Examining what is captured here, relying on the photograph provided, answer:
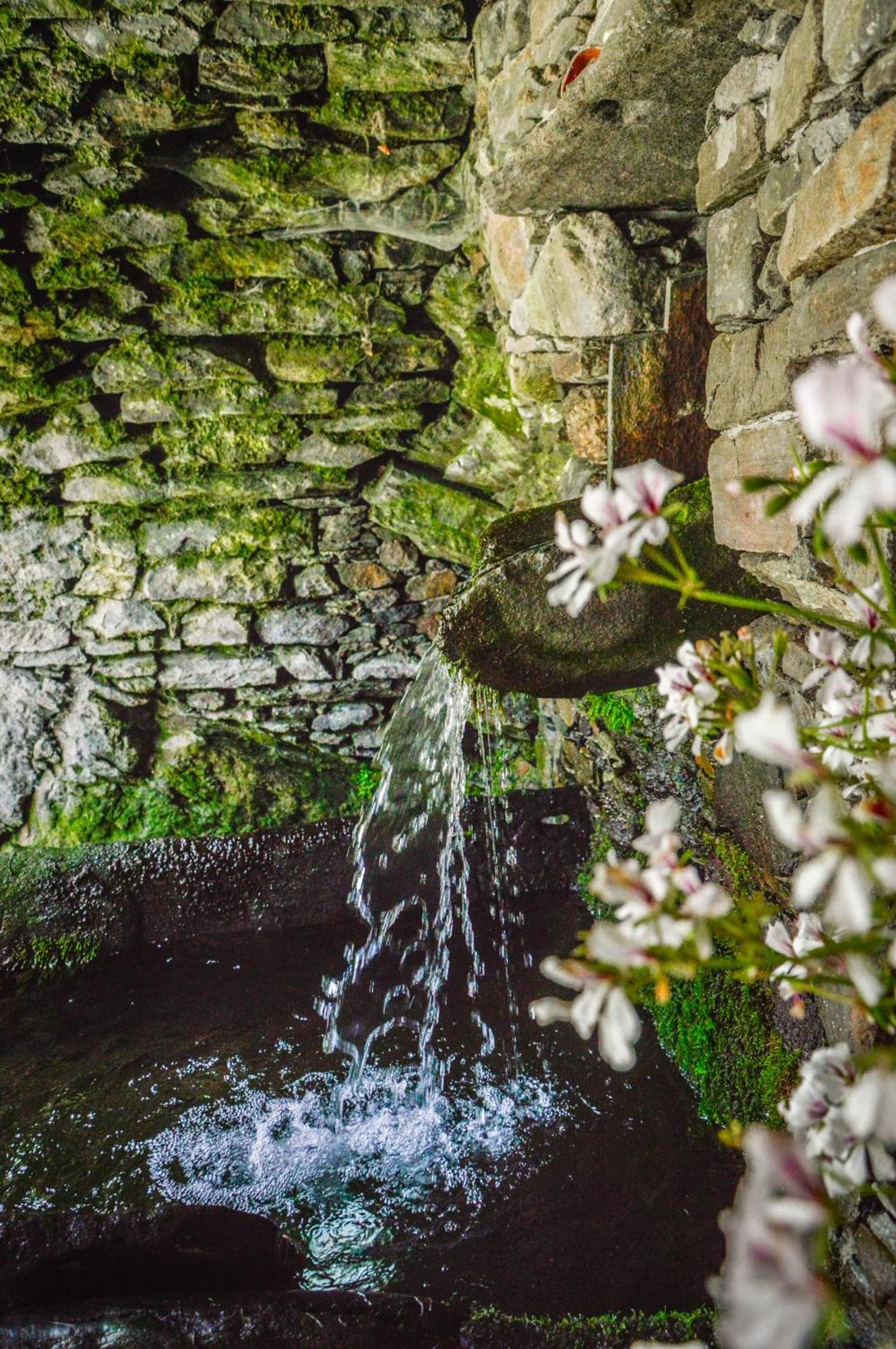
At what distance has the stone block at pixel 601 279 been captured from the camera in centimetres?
200

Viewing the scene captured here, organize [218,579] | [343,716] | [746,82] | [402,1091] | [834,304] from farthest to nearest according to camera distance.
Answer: [343,716] → [218,579] → [402,1091] → [746,82] → [834,304]

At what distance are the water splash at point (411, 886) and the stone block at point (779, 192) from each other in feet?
5.12

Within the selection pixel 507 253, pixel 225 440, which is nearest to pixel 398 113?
pixel 507 253

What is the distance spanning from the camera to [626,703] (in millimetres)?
2863

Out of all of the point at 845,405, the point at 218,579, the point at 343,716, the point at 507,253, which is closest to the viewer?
the point at 845,405

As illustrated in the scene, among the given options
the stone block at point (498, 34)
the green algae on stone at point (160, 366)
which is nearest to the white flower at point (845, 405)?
the stone block at point (498, 34)

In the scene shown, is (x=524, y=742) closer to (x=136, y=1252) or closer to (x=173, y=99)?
(x=136, y=1252)

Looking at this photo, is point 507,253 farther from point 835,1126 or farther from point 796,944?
point 835,1126

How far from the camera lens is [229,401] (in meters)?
3.44

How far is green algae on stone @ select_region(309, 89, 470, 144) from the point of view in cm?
275

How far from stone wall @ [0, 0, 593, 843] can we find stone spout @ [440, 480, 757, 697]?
1.20 meters

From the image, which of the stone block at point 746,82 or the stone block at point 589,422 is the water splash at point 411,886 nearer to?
the stone block at point 589,422

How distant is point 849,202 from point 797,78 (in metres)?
0.26

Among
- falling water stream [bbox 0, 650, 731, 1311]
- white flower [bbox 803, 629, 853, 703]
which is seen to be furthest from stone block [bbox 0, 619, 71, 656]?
white flower [bbox 803, 629, 853, 703]
